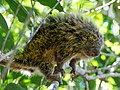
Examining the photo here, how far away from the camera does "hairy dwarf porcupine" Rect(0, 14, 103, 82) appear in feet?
6.67

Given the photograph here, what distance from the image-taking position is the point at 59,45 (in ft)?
6.75

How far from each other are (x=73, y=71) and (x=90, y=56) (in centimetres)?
15

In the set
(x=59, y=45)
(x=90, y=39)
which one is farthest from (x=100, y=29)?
(x=59, y=45)

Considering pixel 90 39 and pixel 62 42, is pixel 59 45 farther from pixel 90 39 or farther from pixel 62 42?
pixel 90 39

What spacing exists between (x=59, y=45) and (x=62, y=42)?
0.11 ft

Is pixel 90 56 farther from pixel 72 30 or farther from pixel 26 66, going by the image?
pixel 26 66

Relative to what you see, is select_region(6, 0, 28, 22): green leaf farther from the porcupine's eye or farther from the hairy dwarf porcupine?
the porcupine's eye

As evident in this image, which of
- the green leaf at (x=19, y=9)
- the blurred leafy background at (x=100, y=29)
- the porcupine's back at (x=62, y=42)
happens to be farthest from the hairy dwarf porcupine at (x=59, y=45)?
the blurred leafy background at (x=100, y=29)

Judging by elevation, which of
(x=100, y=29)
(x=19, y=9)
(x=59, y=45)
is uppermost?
(x=100, y=29)

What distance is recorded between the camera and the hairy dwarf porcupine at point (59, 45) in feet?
6.67

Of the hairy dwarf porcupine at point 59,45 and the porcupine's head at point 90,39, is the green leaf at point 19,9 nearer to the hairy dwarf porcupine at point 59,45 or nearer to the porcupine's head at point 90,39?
the hairy dwarf porcupine at point 59,45

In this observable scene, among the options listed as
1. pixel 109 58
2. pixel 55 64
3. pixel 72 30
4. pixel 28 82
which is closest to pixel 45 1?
pixel 72 30

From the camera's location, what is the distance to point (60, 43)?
2.07 meters

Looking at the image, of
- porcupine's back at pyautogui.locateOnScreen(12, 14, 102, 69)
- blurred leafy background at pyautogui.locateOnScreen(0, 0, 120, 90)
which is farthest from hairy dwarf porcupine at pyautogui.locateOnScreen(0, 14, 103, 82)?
blurred leafy background at pyautogui.locateOnScreen(0, 0, 120, 90)
